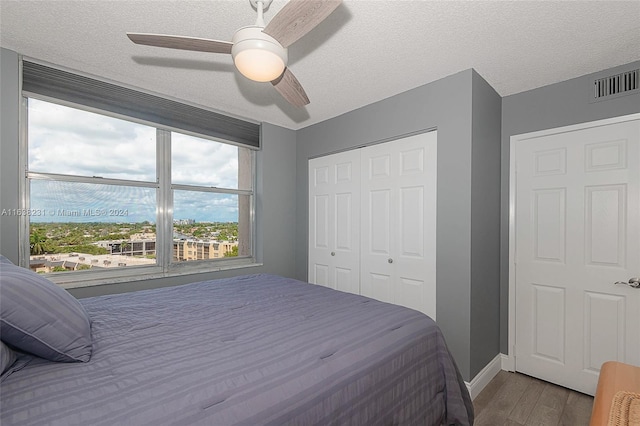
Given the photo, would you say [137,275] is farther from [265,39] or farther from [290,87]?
[265,39]

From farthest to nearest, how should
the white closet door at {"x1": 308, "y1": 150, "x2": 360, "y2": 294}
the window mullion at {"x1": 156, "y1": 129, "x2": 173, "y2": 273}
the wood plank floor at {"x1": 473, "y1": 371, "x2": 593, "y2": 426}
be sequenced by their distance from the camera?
the white closet door at {"x1": 308, "y1": 150, "x2": 360, "y2": 294} < the window mullion at {"x1": 156, "y1": 129, "x2": 173, "y2": 273} < the wood plank floor at {"x1": 473, "y1": 371, "x2": 593, "y2": 426}

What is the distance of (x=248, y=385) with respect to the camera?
0.99 metres

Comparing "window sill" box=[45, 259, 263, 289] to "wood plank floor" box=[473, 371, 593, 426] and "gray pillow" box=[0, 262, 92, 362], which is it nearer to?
"gray pillow" box=[0, 262, 92, 362]

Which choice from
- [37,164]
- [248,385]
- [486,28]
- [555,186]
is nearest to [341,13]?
[486,28]

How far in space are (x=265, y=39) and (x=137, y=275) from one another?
2.48 m

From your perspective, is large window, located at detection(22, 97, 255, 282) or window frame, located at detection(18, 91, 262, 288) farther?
large window, located at detection(22, 97, 255, 282)

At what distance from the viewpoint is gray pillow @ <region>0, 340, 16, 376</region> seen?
3.14ft

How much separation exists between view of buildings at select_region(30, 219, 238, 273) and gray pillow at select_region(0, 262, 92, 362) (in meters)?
1.53

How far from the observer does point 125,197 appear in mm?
2771

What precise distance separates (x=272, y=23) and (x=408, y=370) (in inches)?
70.0

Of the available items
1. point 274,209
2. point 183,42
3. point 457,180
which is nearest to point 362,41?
point 183,42

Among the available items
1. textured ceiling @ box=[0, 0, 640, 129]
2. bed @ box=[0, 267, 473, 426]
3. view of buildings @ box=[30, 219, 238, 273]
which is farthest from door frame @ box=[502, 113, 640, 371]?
view of buildings @ box=[30, 219, 238, 273]

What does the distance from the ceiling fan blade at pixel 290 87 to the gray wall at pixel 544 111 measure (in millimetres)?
2049

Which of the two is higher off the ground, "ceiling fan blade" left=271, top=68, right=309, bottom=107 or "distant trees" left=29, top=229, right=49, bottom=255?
"ceiling fan blade" left=271, top=68, right=309, bottom=107
